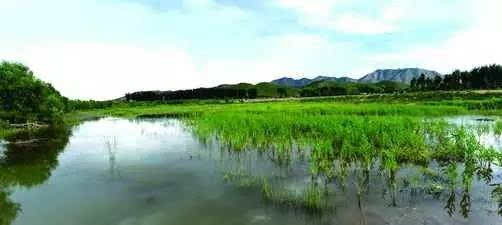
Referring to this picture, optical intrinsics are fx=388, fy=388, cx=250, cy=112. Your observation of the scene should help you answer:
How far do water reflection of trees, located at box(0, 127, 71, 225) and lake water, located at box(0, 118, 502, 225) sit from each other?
0.13ft

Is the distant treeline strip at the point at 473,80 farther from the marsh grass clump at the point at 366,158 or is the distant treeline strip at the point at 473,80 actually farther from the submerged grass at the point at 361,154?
the marsh grass clump at the point at 366,158

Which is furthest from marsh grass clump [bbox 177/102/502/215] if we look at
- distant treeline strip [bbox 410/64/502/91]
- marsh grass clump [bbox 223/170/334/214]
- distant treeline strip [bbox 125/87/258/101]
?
distant treeline strip [bbox 125/87/258/101]

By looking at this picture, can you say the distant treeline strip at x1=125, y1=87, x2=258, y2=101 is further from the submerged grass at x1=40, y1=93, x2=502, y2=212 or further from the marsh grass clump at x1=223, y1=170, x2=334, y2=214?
the marsh grass clump at x1=223, y1=170, x2=334, y2=214

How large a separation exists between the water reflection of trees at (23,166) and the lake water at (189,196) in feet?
0.13

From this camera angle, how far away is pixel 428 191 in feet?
34.3

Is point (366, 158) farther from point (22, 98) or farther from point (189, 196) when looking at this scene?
point (22, 98)

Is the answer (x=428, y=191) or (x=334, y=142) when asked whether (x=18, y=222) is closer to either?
(x=428, y=191)

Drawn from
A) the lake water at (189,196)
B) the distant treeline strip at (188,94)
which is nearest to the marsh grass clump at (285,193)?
the lake water at (189,196)

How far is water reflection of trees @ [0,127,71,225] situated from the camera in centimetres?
1084

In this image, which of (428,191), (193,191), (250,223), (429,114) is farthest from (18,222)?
(429,114)

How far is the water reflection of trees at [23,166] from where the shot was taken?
10.8 metres

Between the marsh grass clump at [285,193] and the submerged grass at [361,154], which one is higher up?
the submerged grass at [361,154]

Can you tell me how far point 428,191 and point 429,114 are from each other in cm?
2505

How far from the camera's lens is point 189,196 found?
11375 mm
